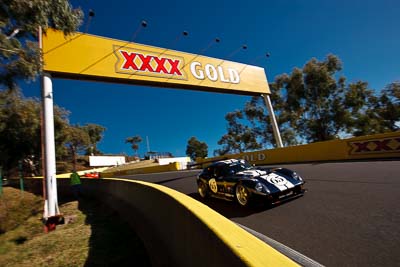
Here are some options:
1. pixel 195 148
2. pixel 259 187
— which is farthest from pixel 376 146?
pixel 195 148

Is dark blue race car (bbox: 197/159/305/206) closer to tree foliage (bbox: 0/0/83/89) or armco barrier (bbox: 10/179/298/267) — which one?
armco barrier (bbox: 10/179/298/267)

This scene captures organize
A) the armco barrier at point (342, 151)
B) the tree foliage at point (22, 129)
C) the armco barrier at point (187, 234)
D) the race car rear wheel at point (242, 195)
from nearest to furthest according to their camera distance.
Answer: the armco barrier at point (187, 234) → the race car rear wheel at point (242, 195) → the armco barrier at point (342, 151) → the tree foliage at point (22, 129)

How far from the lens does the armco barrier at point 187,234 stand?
5.21 ft

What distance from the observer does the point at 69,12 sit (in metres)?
7.82

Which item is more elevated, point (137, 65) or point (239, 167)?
point (137, 65)

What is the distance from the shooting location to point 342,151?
1281 centimetres

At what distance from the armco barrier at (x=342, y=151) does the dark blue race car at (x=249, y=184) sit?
25.3 feet

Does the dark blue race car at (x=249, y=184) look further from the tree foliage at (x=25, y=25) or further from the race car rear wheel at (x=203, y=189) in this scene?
the tree foliage at (x=25, y=25)

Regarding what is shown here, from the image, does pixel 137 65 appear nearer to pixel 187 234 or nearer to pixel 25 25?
pixel 25 25

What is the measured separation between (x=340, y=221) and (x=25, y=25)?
9390mm

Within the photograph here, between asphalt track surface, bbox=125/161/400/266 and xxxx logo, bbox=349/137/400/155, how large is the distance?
16.6 ft

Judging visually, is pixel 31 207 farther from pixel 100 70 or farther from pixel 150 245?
pixel 150 245

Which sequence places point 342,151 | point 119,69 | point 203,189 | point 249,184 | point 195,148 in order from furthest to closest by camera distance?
point 195,148 → point 342,151 → point 119,69 → point 203,189 → point 249,184

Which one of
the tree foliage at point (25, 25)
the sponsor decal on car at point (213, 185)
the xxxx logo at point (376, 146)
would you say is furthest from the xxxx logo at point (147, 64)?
the xxxx logo at point (376, 146)
